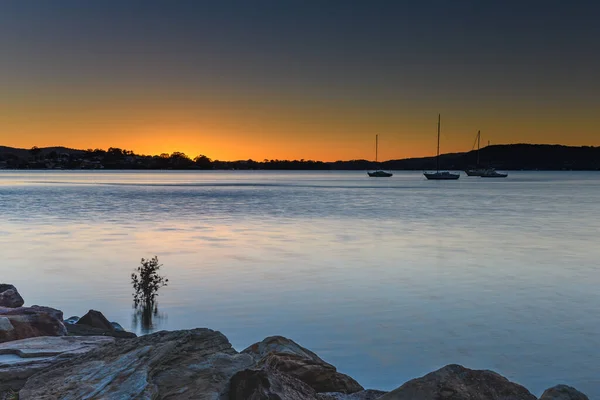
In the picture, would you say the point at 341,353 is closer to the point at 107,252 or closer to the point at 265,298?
the point at 265,298

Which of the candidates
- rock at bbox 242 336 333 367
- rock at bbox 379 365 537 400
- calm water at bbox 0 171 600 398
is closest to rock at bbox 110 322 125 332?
calm water at bbox 0 171 600 398

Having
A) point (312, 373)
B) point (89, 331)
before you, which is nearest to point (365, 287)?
point (89, 331)

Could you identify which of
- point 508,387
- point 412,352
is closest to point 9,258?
point 412,352

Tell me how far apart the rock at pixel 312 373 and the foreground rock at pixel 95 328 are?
4.88 meters

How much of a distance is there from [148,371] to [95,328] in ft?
19.9

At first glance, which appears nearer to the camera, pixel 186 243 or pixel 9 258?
pixel 9 258

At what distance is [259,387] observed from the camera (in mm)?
6016

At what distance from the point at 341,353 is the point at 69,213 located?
41.0 metres

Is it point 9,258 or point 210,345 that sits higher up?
point 210,345

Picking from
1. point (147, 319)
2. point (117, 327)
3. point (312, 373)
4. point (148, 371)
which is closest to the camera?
point (148, 371)

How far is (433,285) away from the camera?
59.3ft

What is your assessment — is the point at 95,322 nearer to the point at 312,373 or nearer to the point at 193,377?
the point at 312,373

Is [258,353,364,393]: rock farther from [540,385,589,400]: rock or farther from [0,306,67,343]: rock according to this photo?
[0,306,67,343]: rock

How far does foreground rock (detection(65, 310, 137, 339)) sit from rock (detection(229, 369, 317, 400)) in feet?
19.8
